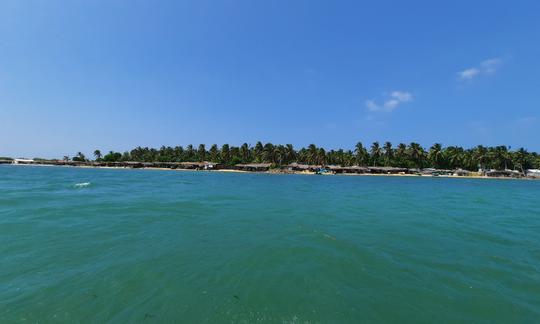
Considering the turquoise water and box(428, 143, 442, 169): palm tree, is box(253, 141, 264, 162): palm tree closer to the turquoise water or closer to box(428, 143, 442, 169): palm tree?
box(428, 143, 442, 169): palm tree

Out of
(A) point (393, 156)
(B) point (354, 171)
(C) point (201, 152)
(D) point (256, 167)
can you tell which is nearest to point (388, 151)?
(A) point (393, 156)

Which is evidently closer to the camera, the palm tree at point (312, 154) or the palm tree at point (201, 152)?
the palm tree at point (312, 154)

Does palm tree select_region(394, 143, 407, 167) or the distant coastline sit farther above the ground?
palm tree select_region(394, 143, 407, 167)

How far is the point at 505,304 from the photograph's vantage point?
5.48m

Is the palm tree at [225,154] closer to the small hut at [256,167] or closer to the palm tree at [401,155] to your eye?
the small hut at [256,167]

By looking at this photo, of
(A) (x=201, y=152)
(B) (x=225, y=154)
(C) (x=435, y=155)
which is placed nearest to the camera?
(C) (x=435, y=155)

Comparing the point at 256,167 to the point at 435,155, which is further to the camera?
the point at 435,155

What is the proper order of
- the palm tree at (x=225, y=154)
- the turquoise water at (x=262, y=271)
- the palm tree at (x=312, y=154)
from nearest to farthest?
the turquoise water at (x=262, y=271)
the palm tree at (x=312, y=154)
the palm tree at (x=225, y=154)

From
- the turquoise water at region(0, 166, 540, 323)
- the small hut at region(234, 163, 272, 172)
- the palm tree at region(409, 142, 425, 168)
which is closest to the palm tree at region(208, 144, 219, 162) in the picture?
the small hut at region(234, 163, 272, 172)

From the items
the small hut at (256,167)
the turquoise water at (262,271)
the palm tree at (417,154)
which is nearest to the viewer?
the turquoise water at (262,271)

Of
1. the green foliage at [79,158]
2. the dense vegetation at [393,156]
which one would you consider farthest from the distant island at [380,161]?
the green foliage at [79,158]

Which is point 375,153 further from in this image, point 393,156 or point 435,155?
point 435,155

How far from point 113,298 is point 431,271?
7.57m

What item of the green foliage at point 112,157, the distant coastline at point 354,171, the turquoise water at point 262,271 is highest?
the green foliage at point 112,157
